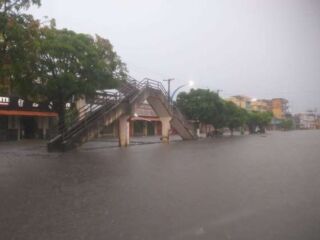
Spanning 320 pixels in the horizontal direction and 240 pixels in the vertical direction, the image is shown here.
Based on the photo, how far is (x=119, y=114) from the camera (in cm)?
2603

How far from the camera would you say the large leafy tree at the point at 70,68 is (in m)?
24.2

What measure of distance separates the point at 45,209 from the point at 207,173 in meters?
6.12

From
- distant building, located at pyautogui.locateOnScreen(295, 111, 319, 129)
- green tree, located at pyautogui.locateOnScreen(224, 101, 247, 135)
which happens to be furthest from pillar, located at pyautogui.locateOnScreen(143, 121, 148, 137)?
distant building, located at pyautogui.locateOnScreen(295, 111, 319, 129)

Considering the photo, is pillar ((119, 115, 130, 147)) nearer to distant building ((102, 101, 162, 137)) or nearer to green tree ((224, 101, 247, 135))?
distant building ((102, 101, 162, 137))

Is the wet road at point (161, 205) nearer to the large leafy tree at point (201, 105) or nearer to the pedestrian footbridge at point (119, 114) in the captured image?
the pedestrian footbridge at point (119, 114)

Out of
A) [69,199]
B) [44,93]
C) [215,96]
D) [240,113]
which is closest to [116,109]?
A: [44,93]

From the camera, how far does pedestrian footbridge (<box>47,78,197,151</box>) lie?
22.2 m

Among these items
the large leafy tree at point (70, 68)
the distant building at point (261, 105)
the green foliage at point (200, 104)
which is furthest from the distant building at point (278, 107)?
the large leafy tree at point (70, 68)

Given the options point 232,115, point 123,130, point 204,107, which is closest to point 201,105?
point 204,107

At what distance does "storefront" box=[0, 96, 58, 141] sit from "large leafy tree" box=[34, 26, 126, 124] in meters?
5.35

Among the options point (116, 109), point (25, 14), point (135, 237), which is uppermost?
point (25, 14)

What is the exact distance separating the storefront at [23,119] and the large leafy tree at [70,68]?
5352 millimetres

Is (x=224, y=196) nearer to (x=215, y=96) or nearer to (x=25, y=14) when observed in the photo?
(x=25, y=14)

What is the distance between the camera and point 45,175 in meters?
11.6
